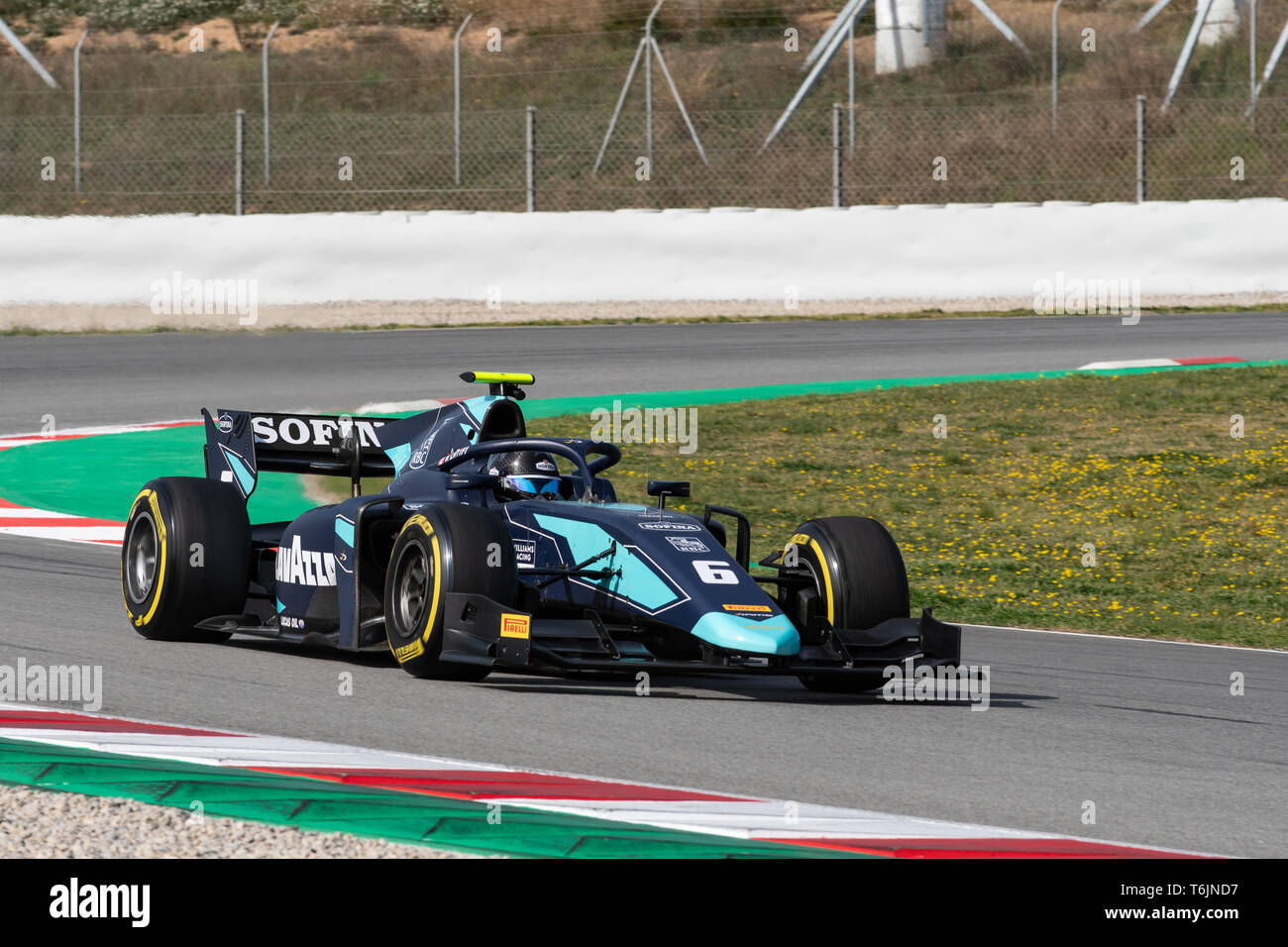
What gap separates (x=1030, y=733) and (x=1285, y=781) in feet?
3.13

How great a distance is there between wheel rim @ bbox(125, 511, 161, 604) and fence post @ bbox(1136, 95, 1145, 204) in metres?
15.0

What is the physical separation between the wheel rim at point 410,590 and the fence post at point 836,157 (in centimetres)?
1471

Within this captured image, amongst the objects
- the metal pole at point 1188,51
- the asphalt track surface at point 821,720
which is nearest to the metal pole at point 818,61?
the metal pole at point 1188,51

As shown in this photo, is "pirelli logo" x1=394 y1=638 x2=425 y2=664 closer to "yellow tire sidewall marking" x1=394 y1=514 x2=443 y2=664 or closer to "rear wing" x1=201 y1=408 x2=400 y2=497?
"yellow tire sidewall marking" x1=394 y1=514 x2=443 y2=664

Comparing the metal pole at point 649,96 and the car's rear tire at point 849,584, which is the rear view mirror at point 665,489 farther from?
the metal pole at point 649,96

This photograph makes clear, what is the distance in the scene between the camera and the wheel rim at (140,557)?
8.40 meters

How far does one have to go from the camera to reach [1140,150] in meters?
21.6

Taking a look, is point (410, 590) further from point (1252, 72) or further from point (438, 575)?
point (1252, 72)

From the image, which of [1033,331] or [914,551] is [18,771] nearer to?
[914,551]

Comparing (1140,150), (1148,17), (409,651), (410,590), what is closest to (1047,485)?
(410,590)

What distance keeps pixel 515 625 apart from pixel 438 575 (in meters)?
0.37

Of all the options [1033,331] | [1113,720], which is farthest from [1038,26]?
[1113,720]

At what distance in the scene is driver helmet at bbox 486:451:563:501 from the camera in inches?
316

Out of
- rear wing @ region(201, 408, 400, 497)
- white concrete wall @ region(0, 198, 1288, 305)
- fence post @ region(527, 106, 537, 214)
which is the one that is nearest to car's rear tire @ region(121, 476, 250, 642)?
rear wing @ region(201, 408, 400, 497)
